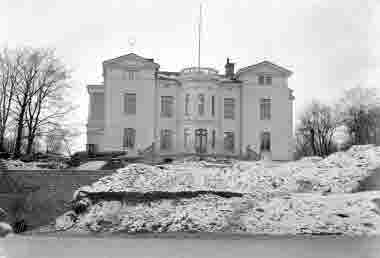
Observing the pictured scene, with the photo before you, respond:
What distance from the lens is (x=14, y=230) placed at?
1393 cm

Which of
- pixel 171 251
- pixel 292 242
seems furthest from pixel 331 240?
pixel 171 251

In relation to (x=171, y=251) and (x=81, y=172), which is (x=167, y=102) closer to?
(x=81, y=172)

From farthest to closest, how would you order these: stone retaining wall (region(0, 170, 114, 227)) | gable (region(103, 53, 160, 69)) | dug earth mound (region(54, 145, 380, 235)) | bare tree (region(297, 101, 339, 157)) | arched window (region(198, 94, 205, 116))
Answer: bare tree (region(297, 101, 339, 157)) → arched window (region(198, 94, 205, 116)) → gable (region(103, 53, 160, 69)) → stone retaining wall (region(0, 170, 114, 227)) → dug earth mound (region(54, 145, 380, 235))

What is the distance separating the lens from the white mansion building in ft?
98.1

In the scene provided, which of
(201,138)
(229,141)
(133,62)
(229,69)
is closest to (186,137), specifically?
(201,138)

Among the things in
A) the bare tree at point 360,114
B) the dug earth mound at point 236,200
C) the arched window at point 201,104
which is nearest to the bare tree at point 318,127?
the bare tree at point 360,114

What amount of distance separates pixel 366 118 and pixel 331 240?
1052 inches

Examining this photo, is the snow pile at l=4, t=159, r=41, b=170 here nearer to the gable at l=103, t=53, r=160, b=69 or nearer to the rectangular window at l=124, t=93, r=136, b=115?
the rectangular window at l=124, t=93, r=136, b=115

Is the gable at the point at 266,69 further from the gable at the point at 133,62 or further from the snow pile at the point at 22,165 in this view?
the snow pile at the point at 22,165

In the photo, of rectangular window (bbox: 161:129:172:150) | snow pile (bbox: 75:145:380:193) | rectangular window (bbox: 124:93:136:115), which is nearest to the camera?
snow pile (bbox: 75:145:380:193)

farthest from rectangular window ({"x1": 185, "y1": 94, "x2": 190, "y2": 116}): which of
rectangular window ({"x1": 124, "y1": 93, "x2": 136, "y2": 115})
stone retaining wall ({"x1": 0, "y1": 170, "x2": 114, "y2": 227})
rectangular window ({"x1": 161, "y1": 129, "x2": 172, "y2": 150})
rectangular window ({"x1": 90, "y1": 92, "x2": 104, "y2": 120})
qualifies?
stone retaining wall ({"x1": 0, "y1": 170, "x2": 114, "y2": 227})

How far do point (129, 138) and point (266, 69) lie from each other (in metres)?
10.6

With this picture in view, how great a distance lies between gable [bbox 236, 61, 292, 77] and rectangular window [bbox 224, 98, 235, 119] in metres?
2.12

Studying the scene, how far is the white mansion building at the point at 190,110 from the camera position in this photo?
98.1ft
